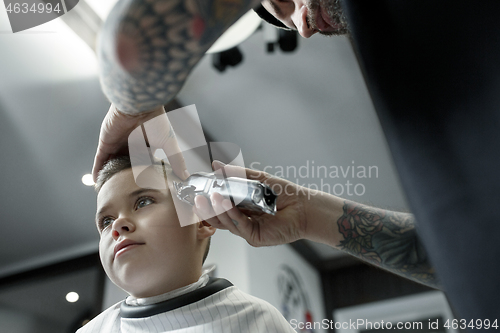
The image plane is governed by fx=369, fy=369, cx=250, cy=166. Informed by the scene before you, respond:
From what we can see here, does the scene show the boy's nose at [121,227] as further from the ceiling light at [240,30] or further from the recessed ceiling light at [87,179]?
the recessed ceiling light at [87,179]

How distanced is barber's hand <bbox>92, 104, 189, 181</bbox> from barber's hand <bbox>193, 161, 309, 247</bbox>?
0.19 meters

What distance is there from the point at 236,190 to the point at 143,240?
32 centimetres

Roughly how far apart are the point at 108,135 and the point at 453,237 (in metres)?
0.79

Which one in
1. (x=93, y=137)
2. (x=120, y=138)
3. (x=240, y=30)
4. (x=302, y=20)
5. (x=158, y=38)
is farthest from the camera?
(x=93, y=137)

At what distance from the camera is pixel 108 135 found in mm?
925

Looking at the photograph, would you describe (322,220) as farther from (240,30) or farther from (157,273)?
(240,30)

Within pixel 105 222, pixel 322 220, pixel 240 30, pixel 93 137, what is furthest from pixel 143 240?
pixel 93 137

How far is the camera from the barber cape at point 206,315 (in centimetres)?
86

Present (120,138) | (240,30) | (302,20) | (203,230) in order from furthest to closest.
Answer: (240,30)
(203,230)
(120,138)
(302,20)

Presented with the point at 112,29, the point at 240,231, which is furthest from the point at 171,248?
the point at 112,29

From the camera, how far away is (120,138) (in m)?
0.95

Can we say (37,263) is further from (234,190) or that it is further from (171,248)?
(234,190)

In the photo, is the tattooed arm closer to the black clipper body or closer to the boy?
the black clipper body

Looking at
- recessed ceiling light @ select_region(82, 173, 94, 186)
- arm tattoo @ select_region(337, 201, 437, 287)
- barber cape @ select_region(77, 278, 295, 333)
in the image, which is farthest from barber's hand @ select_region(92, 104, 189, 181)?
recessed ceiling light @ select_region(82, 173, 94, 186)
